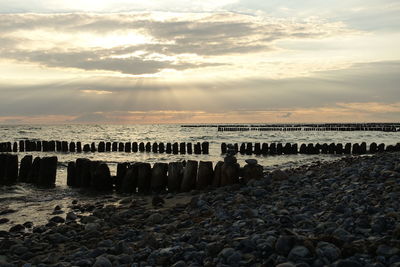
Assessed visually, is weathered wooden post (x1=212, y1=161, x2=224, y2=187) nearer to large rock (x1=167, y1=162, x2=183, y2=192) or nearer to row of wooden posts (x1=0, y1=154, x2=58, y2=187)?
large rock (x1=167, y1=162, x2=183, y2=192)

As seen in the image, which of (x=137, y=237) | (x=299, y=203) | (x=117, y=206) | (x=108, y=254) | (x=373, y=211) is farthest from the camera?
(x=117, y=206)

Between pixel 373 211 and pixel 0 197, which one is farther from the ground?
pixel 373 211

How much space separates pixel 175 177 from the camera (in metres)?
11.3

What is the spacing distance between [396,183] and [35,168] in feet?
37.3

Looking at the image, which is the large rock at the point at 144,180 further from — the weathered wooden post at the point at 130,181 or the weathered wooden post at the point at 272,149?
the weathered wooden post at the point at 272,149

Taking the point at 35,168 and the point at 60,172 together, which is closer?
the point at 35,168

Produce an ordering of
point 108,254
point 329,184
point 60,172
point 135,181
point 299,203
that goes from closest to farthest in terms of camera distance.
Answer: point 108,254 < point 299,203 < point 329,184 < point 135,181 < point 60,172

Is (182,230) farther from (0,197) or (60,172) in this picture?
(60,172)

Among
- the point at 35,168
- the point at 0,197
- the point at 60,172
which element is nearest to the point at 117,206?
the point at 0,197

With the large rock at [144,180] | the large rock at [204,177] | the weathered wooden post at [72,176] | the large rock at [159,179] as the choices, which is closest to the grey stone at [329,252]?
the large rock at [204,177]

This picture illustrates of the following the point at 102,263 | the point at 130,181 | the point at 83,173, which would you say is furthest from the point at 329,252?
the point at 83,173

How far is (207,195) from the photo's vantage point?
9.28 metres

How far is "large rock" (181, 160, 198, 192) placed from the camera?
1114 centimetres

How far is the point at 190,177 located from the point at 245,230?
19.1ft
